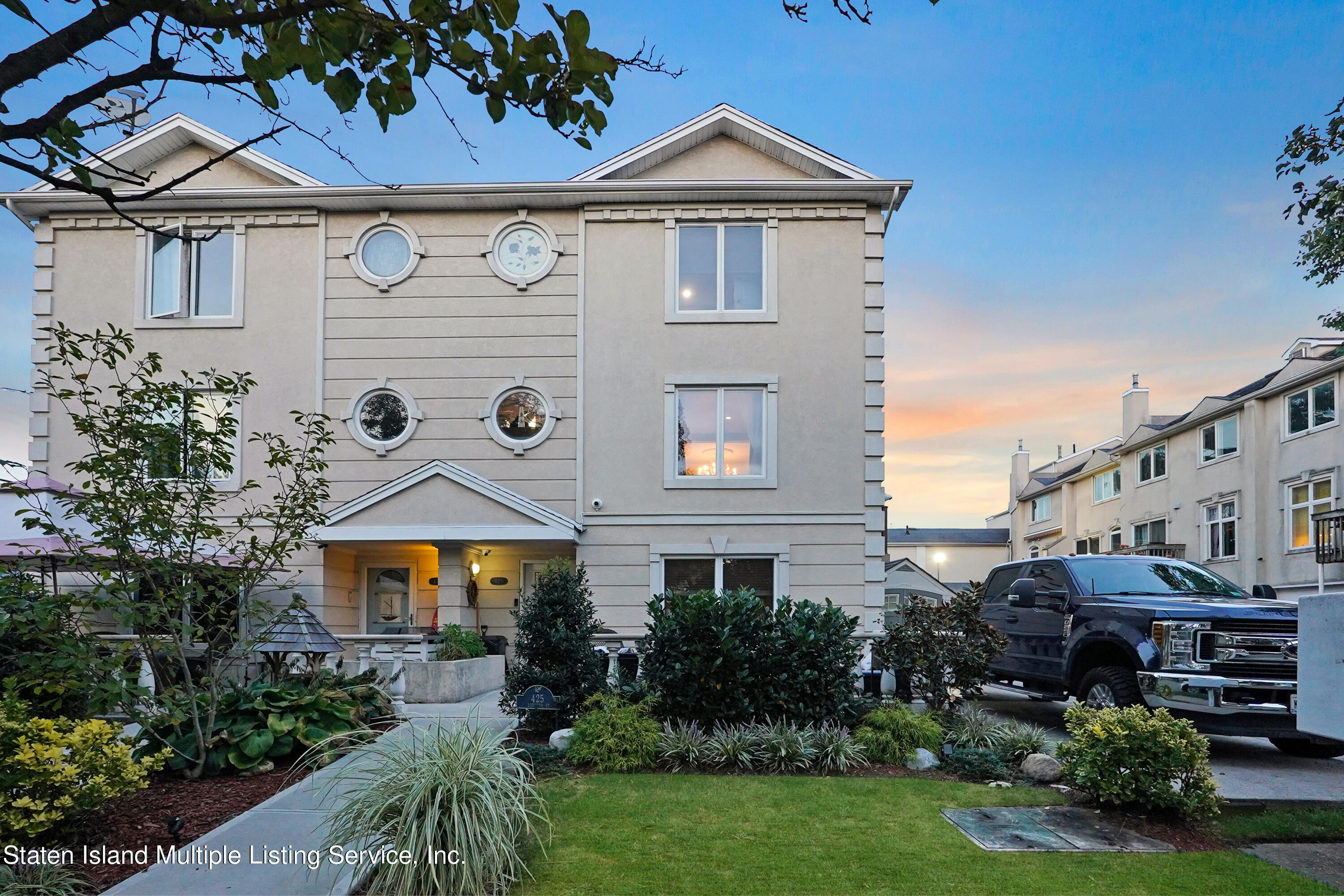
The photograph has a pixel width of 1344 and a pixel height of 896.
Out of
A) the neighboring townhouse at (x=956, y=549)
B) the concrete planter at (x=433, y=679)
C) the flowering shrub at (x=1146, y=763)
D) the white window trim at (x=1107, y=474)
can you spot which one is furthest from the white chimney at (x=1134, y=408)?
the flowering shrub at (x=1146, y=763)

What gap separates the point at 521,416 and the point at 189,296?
6.13 meters

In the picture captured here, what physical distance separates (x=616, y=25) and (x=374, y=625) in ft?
43.8

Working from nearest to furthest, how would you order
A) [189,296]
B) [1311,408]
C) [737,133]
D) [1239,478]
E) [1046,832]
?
[1046,832] < [189,296] < [737,133] < [1311,408] < [1239,478]

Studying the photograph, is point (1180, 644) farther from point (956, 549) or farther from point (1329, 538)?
point (956, 549)

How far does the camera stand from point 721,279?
15453 millimetres

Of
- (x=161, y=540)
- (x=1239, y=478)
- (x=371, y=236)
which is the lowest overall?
(x=161, y=540)

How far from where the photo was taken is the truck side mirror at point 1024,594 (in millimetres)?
11109

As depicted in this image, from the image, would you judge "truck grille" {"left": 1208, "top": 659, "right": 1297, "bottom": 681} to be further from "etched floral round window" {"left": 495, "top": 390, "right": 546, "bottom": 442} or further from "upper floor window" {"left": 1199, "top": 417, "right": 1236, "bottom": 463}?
"upper floor window" {"left": 1199, "top": 417, "right": 1236, "bottom": 463}

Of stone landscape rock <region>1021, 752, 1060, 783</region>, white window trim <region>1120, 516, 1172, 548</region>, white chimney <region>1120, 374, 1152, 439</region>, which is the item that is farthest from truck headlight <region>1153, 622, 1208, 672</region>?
white chimney <region>1120, 374, 1152, 439</region>

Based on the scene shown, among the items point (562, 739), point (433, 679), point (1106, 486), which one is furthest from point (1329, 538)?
point (562, 739)

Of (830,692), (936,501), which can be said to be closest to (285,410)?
(830,692)

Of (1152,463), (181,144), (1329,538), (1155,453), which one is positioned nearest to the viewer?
(181,144)

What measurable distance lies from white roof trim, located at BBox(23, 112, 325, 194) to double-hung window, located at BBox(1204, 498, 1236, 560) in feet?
91.1

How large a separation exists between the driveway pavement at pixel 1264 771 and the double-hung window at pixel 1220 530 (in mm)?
19853
